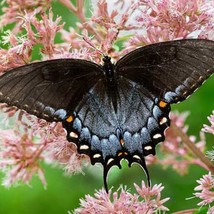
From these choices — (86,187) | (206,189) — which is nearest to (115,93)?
(206,189)

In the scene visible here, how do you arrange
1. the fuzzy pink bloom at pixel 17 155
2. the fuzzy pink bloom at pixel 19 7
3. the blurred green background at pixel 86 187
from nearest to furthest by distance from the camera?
the fuzzy pink bloom at pixel 19 7
the fuzzy pink bloom at pixel 17 155
the blurred green background at pixel 86 187

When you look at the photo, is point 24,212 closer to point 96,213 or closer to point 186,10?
point 96,213

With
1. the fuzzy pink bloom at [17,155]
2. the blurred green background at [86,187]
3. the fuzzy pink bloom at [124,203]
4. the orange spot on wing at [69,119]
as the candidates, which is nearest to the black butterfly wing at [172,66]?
the orange spot on wing at [69,119]

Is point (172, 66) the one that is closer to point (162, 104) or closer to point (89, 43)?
point (162, 104)

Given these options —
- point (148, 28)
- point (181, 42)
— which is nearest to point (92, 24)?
point (148, 28)

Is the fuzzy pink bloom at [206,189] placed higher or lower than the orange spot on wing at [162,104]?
lower

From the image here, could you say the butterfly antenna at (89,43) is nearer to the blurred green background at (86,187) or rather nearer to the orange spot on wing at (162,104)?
the orange spot on wing at (162,104)

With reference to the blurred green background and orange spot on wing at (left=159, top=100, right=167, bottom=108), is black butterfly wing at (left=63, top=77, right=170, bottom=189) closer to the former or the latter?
orange spot on wing at (left=159, top=100, right=167, bottom=108)
